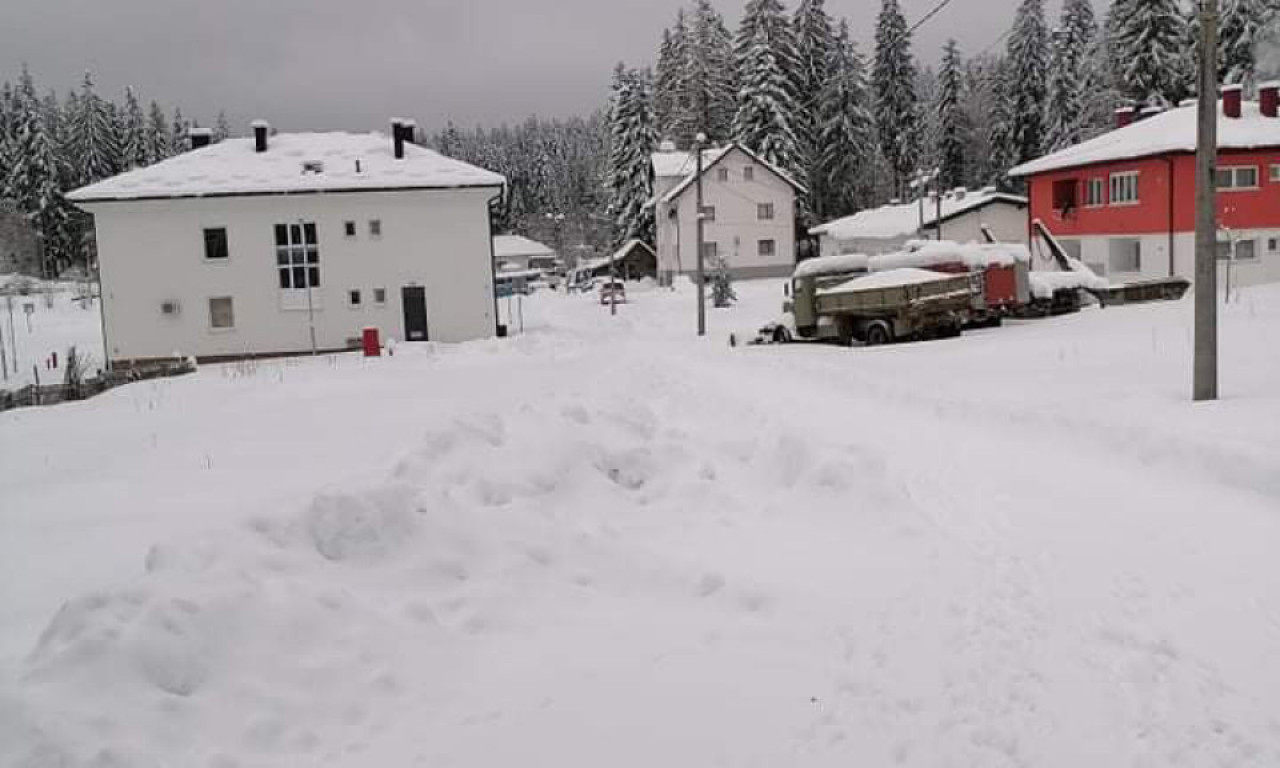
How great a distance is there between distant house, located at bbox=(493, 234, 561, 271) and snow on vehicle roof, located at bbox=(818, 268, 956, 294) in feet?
264

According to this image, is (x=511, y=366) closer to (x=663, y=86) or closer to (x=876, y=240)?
(x=876, y=240)

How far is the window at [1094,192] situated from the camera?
4462cm

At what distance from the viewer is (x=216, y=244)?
38.2m

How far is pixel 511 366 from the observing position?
25281 millimetres

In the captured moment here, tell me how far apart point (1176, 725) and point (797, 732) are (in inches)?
76.4

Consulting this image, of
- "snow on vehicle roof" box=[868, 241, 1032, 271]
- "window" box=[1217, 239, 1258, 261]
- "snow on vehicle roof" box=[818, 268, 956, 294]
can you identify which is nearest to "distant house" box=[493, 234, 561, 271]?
"window" box=[1217, 239, 1258, 261]

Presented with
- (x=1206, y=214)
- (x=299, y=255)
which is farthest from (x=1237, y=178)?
(x=299, y=255)

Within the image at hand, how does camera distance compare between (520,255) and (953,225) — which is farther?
(520,255)

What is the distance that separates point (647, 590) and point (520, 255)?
103381mm

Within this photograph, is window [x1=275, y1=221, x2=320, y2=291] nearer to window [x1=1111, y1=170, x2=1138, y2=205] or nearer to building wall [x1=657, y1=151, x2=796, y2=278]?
window [x1=1111, y1=170, x2=1138, y2=205]

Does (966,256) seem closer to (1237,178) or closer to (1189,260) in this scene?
(1189,260)

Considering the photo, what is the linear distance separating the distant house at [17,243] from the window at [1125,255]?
268 ft

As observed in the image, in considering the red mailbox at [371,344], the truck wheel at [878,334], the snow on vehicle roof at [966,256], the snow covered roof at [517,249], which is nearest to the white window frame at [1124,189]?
the snow on vehicle roof at [966,256]

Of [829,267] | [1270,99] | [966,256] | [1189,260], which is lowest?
[1189,260]
